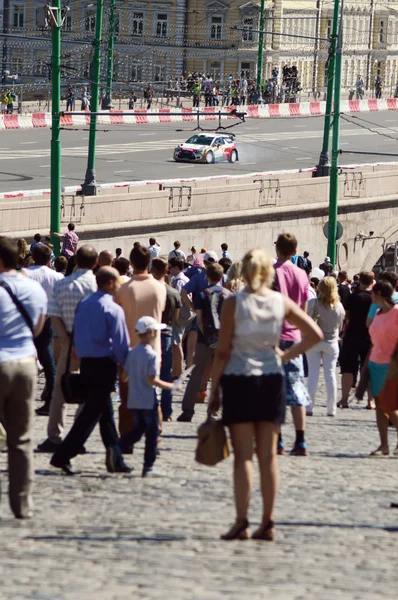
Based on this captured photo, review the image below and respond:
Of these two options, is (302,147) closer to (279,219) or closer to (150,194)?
(279,219)

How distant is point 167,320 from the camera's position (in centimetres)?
1324

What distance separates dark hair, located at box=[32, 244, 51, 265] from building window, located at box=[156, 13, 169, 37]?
93.8 metres

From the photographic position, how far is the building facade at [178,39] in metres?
99.9

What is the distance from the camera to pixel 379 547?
875 cm

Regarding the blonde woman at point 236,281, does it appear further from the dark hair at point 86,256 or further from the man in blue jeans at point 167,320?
the dark hair at point 86,256

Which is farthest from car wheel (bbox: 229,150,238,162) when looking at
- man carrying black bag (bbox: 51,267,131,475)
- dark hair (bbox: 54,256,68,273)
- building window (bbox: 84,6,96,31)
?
building window (bbox: 84,6,96,31)

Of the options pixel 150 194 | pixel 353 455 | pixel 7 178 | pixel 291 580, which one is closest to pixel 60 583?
pixel 291 580

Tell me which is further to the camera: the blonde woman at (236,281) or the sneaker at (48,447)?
the blonde woman at (236,281)

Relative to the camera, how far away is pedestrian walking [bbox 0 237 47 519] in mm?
9031

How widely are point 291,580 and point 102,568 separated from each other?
94cm

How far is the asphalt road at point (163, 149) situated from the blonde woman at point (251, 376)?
32225 mm

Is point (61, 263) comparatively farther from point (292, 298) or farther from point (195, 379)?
point (292, 298)

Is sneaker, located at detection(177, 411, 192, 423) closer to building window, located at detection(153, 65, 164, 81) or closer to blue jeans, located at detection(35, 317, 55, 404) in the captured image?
blue jeans, located at detection(35, 317, 55, 404)

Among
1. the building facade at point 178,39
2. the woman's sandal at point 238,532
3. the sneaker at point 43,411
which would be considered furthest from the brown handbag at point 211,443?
the building facade at point 178,39
